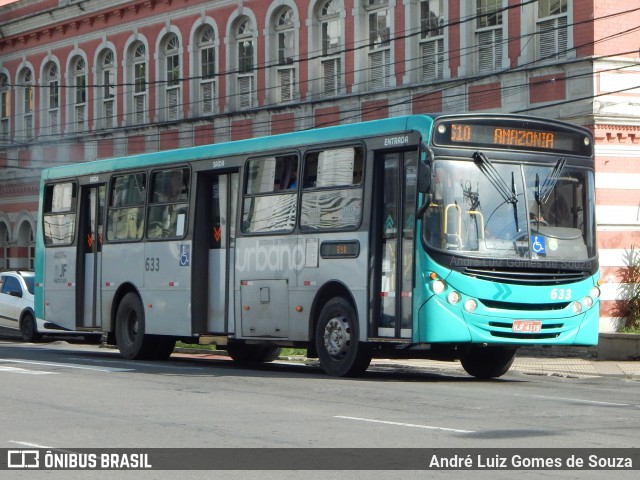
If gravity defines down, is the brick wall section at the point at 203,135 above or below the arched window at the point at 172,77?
below

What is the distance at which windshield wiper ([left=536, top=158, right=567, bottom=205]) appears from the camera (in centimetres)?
1833

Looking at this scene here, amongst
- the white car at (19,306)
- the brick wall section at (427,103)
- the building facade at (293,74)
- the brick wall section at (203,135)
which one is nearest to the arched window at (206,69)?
the building facade at (293,74)

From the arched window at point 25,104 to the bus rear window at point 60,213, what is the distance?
24.3 m

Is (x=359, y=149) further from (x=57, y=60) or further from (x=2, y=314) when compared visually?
(x=57, y=60)

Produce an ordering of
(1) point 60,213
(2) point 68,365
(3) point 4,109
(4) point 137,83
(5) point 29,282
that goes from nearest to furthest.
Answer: (2) point 68,365 → (1) point 60,213 → (5) point 29,282 → (4) point 137,83 → (3) point 4,109

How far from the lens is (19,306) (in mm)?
34406

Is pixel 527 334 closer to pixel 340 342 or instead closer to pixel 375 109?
pixel 340 342

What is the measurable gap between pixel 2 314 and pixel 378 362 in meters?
13.7

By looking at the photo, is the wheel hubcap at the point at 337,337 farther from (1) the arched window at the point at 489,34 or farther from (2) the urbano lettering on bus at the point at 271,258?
(1) the arched window at the point at 489,34

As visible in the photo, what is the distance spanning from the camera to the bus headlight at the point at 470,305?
17.9 metres

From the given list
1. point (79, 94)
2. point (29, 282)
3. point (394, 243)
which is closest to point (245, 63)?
point (29, 282)

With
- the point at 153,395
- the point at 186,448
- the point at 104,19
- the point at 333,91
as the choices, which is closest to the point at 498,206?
the point at 153,395

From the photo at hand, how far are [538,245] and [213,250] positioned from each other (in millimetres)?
5975

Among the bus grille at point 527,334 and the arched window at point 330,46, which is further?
the arched window at point 330,46
